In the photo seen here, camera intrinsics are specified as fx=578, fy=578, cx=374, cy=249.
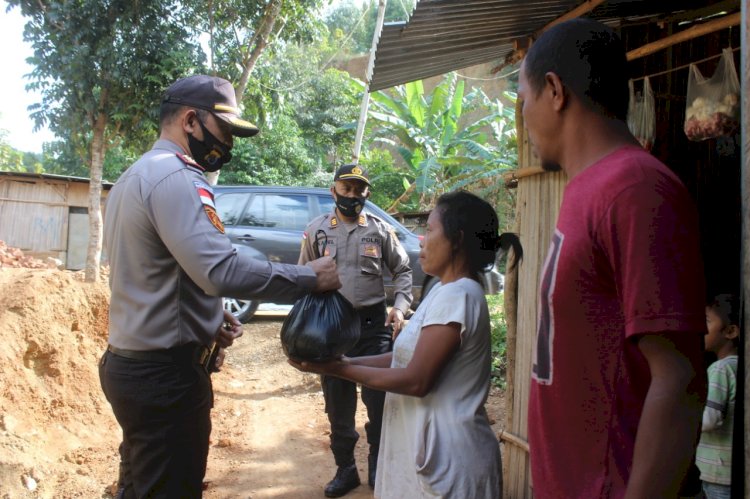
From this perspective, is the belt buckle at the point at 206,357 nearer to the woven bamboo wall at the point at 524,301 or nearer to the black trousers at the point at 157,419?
the black trousers at the point at 157,419

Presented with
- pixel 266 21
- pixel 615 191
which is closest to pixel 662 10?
pixel 615 191

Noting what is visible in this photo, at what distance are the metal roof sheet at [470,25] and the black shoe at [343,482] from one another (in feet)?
9.75

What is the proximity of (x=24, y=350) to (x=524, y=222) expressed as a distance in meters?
4.41

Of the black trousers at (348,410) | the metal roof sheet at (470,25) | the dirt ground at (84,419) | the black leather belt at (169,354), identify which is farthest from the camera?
the dirt ground at (84,419)

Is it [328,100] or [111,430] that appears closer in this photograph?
[111,430]

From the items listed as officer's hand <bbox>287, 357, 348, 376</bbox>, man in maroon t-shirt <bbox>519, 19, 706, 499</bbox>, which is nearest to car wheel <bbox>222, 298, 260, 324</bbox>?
officer's hand <bbox>287, 357, 348, 376</bbox>

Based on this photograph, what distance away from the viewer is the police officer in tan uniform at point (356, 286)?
422 cm

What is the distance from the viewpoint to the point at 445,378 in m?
1.98

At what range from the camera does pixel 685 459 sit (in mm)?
1018

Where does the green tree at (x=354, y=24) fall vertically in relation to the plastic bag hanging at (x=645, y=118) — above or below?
above

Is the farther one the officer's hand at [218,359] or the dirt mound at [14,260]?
the dirt mound at [14,260]

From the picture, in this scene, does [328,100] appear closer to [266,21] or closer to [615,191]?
[266,21]

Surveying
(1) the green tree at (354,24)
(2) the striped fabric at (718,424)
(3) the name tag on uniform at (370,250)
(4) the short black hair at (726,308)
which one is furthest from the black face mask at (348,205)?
(1) the green tree at (354,24)

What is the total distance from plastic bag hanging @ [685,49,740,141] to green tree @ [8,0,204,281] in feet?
22.7
